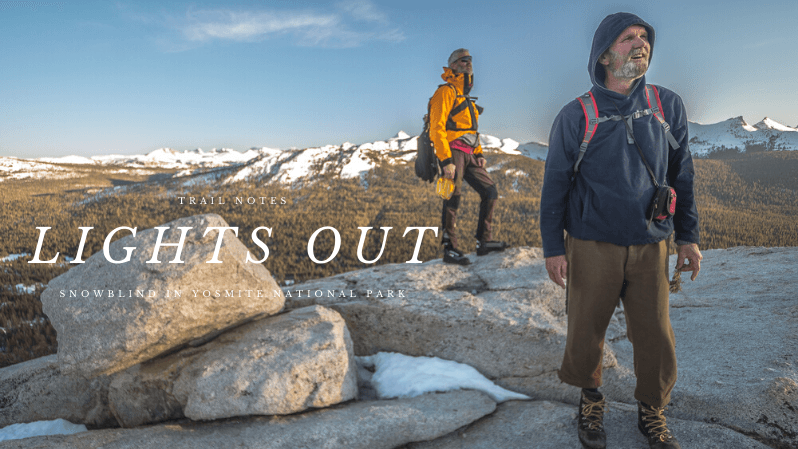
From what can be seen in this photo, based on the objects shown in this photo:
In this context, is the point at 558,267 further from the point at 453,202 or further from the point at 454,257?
the point at 454,257

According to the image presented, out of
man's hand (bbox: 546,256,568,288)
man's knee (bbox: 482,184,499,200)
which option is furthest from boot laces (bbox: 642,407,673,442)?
man's knee (bbox: 482,184,499,200)

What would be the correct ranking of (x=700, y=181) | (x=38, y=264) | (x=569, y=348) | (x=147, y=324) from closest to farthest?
(x=569, y=348)
(x=147, y=324)
(x=38, y=264)
(x=700, y=181)

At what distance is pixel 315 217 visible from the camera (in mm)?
31016

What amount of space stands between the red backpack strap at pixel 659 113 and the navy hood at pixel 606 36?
4.9 inches

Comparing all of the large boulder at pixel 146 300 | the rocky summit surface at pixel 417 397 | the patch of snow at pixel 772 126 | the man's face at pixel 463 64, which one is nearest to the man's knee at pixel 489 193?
the rocky summit surface at pixel 417 397

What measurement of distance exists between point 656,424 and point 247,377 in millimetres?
3930

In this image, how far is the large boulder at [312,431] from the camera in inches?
127

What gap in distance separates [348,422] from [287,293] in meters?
3.17

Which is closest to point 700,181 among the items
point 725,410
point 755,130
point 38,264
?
point 725,410

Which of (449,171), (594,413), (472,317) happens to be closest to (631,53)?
(594,413)

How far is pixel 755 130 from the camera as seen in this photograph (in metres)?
71.8

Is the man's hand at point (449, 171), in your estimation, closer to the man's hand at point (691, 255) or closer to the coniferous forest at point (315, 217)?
the man's hand at point (691, 255)

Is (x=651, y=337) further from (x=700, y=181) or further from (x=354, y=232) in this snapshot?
(x=700, y=181)

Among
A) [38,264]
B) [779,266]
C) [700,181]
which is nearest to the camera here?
[779,266]
